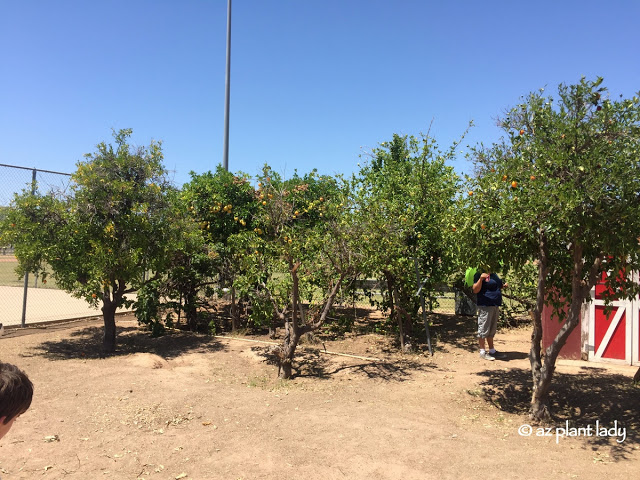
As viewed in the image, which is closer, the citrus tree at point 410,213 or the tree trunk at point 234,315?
the citrus tree at point 410,213

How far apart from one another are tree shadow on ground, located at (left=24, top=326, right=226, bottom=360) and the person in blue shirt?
4.54m

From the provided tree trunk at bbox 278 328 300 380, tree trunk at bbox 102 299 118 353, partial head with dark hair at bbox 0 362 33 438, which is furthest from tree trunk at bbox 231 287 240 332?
partial head with dark hair at bbox 0 362 33 438

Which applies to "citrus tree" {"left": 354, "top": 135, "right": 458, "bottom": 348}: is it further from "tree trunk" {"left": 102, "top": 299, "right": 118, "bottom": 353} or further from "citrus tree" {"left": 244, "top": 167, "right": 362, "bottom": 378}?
"tree trunk" {"left": 102, "top": 299, "right": 118, "bottom": 353}

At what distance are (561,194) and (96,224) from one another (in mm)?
6422

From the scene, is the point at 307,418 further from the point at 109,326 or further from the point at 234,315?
the point at 234,315

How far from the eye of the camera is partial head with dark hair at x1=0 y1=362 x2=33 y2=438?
143 centimetres

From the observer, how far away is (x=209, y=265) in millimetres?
9398

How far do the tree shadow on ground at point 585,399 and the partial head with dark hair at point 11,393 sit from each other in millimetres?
4606

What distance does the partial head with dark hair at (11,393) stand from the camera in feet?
4.69

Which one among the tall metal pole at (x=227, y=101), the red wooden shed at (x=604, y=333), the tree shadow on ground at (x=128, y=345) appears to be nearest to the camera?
the red wooden shed at (x=604, y=333)

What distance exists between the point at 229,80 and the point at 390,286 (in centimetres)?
1053

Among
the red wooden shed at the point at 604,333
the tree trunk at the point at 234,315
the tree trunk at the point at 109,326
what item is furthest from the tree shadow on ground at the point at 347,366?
the tree trunk at the point at 109,326

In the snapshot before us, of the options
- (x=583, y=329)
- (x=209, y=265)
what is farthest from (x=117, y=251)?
(x=583, y=329)

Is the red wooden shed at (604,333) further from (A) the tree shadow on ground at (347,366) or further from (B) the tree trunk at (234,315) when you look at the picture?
(B) the tree trunk at (234,315)
